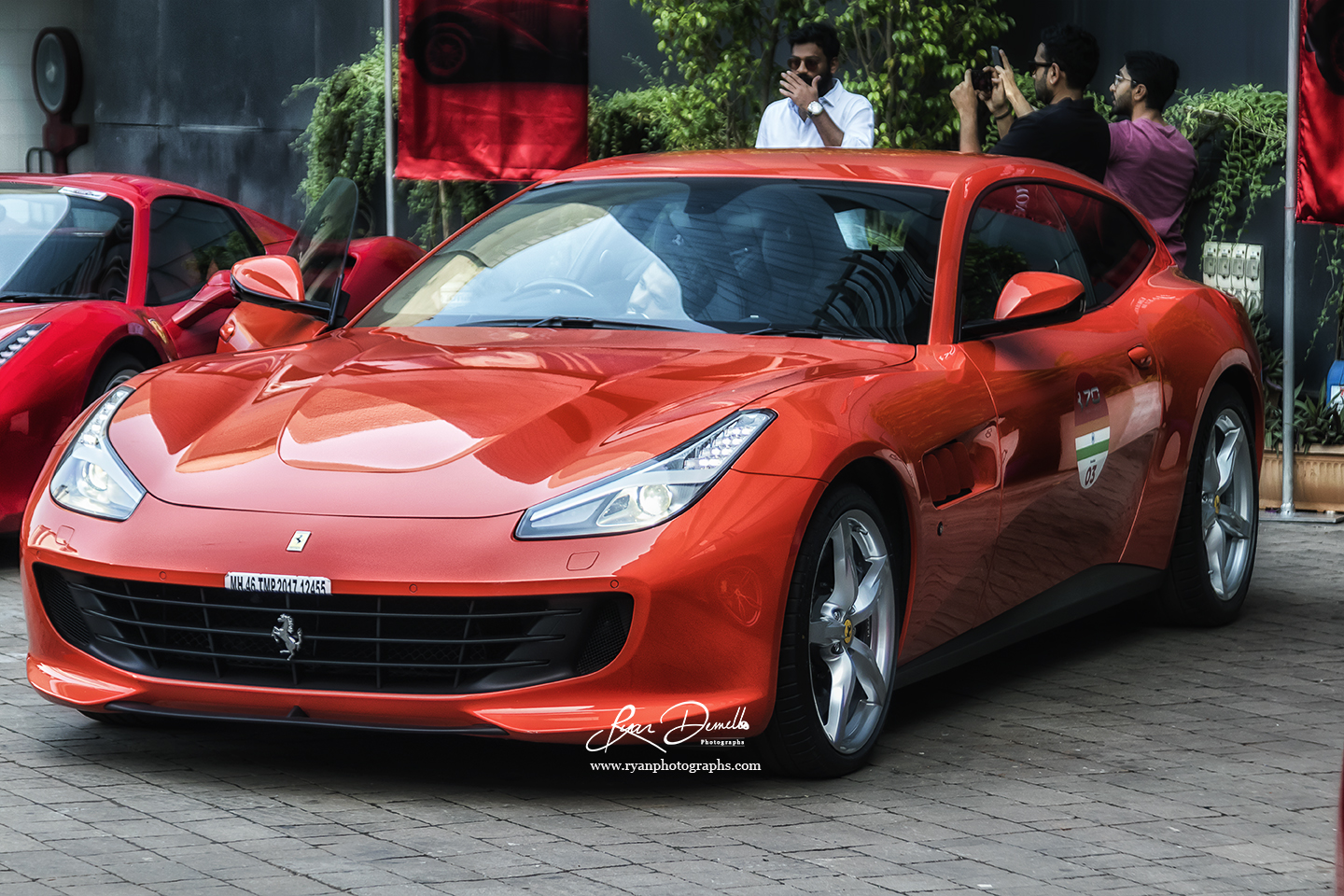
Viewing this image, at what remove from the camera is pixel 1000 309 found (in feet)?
17.3

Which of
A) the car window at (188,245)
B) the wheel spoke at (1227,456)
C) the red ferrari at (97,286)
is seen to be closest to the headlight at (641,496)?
the wheel spoke at (1227,456)

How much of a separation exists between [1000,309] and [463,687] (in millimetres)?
1892

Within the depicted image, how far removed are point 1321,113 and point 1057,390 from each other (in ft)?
13.8

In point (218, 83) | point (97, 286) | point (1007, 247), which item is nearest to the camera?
point (1007, 247)

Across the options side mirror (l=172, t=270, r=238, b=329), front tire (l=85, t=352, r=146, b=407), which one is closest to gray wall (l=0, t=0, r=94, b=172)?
side mirror (l=172, t=270, r=238, b=329)

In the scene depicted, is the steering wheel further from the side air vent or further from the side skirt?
the side skirt

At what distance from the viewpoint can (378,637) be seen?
4.23 metres

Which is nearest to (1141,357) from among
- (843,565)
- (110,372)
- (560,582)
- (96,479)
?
(843,565)

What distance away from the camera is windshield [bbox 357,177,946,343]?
527 cm

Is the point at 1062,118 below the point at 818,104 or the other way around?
below

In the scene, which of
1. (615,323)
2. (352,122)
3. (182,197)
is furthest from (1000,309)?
(352,122)

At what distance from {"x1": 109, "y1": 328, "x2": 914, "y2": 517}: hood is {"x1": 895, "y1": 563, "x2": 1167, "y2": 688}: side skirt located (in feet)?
2.52

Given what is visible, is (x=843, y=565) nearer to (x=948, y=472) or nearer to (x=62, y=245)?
(x=948, y=472)

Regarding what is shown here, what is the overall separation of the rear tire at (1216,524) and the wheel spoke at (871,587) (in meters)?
2.09
